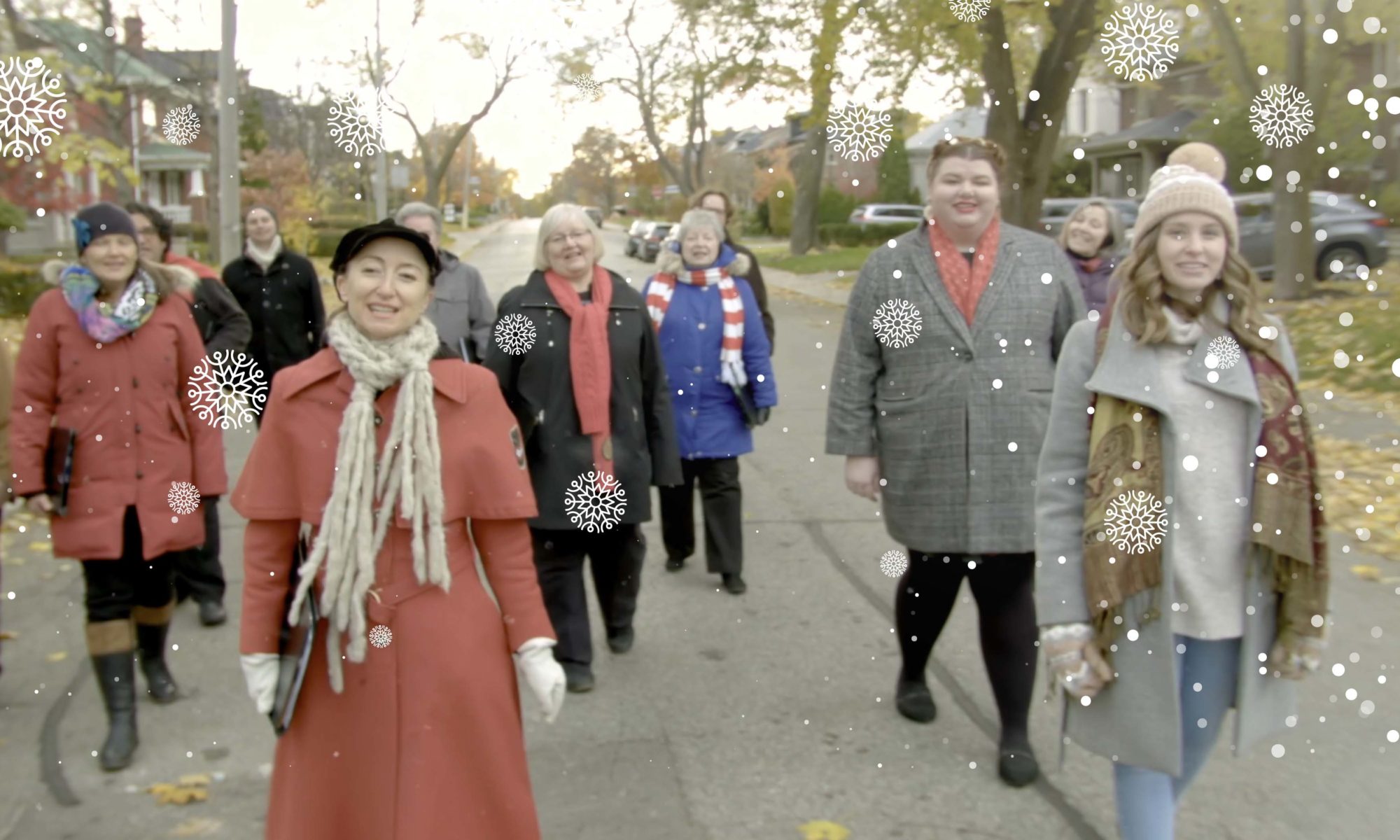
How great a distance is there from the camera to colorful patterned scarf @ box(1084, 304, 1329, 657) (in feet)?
8.50

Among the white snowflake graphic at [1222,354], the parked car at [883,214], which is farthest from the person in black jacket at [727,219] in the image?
the white snowflake graphic at [1222,354]

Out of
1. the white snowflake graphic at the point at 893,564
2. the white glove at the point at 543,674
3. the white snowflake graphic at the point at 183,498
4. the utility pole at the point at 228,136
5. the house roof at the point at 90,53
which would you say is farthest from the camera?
the house roof at the point at 90,53

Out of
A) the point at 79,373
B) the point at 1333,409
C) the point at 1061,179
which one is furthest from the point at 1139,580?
the point at 1061,179

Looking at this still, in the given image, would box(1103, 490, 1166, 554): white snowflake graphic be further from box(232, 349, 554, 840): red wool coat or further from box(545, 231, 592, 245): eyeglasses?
box(545, 231, 592, 245): eyeglasses

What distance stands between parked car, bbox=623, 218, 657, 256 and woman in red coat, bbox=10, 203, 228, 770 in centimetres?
2188

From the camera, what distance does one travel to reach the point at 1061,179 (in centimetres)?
2408

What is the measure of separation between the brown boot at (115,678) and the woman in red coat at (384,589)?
1972mm

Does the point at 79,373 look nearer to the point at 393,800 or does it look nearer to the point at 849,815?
the point at 393,800

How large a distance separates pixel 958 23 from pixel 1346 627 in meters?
3.24

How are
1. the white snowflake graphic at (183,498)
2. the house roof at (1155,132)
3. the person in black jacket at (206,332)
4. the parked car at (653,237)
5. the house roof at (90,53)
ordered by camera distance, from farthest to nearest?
the parked car at (653,237)
the house roof at (1155,132)
the house roof at (90,53)
the person in black jacket at (206,332)
the white snowflake graphic at (183,498)

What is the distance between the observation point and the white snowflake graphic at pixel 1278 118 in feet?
11.8

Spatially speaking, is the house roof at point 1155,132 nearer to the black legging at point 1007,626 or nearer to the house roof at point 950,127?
the house roof at point 950,127

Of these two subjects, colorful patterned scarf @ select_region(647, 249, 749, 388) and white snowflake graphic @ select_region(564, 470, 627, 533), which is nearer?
white snowflake graphic @ select_region(564, 470, 627, 533)

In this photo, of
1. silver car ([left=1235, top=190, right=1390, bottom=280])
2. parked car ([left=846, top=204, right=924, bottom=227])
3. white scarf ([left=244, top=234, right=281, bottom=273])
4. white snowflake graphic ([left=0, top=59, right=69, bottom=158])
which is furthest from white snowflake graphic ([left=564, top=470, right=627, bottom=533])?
silver car ([left=1235, top=190, right=1390, bottom=280])
